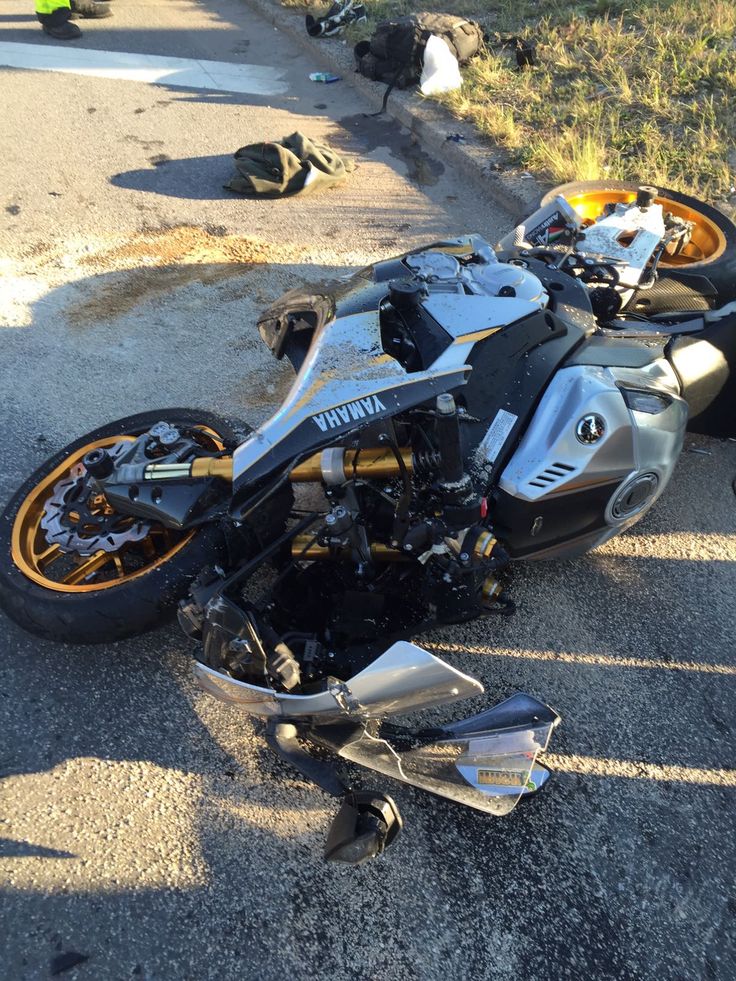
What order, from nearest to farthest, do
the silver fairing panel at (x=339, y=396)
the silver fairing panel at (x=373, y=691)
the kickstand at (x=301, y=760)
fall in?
the silver fairing panel at (x=373, y=691) → the kickstand at (x=301, y=760) → the silver fairing panel at (x=339, y=396)

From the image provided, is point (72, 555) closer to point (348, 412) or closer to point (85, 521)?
point (85, 521)

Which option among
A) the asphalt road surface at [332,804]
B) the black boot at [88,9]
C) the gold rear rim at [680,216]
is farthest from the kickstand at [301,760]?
the black boot at [88,9]

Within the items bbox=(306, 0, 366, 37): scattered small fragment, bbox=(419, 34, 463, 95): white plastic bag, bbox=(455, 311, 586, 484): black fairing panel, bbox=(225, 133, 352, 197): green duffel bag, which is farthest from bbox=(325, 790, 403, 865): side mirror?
bbox=(306, 0, 366, 37): scattered small fragment

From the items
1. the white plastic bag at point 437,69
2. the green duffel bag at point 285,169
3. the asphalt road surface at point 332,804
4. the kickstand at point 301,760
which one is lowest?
the asphalt road surface at point 332,804

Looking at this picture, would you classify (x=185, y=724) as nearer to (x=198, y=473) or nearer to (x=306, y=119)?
(x=198, y=473)

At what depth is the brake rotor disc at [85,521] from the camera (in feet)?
10.4

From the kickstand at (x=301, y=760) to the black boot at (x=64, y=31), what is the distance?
10.1 metres

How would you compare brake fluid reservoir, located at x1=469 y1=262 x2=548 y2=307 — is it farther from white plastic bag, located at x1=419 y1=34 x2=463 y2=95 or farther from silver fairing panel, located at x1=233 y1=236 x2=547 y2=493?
white plastic bag, located at x1=419 y1=34 x2=463 y2=95

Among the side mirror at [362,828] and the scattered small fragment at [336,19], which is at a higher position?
the scattered small fragment at [336,19]

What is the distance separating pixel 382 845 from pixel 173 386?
298 cm

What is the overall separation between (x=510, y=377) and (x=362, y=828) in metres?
1.73

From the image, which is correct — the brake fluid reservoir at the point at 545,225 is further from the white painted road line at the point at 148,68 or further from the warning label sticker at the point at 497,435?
the white painted road line at the point at 148,68

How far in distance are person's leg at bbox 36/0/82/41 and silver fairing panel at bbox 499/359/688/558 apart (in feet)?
31.0

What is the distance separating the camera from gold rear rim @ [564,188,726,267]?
4.74 metres
